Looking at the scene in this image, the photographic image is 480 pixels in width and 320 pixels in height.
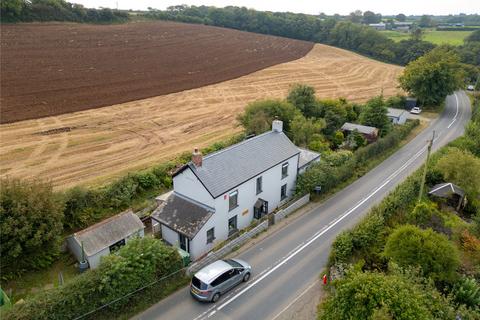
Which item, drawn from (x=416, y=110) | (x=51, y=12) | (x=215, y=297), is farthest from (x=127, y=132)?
(x=51, y=12)

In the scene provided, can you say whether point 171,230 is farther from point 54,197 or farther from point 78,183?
point 78,183

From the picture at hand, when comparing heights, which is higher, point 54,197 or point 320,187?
point 54,197

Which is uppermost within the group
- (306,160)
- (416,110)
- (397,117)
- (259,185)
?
(259,185)

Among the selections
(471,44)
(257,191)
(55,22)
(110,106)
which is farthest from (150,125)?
(471,44)

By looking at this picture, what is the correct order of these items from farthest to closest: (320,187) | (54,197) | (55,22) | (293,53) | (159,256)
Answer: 1. (293,53)
2. (55,22)
3. (320,187)
4. (54,197)
5. (159,256)

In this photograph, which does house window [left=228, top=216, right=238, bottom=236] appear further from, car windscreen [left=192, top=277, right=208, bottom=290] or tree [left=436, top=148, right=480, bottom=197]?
tree [left=436, top=148, right=480, bottom=197]

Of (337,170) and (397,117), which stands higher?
(337,170)

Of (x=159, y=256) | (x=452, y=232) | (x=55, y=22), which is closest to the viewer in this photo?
(x=159, y=256)

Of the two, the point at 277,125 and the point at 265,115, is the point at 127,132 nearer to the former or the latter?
the point at 265,115
